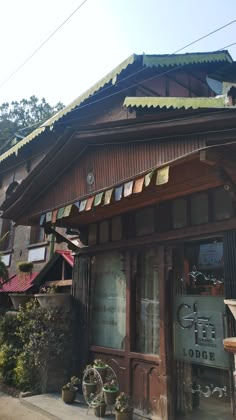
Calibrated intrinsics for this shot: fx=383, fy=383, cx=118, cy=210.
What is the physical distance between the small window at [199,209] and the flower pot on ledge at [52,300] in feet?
11.8

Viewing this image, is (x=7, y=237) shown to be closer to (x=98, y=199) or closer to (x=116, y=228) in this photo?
(x=116, y=228)

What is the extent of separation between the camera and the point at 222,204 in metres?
5.70

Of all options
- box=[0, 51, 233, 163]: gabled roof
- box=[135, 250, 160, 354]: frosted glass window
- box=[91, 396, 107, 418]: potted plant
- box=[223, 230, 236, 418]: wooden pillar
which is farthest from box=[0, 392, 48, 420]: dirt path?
box=[0, 51, 233, 163]: gabled roof

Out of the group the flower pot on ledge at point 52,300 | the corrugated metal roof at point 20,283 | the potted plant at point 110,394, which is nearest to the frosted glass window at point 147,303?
the potted plant at point 110,394

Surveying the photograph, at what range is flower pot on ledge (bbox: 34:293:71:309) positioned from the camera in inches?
316

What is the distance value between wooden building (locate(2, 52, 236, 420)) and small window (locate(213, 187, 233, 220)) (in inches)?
0.7

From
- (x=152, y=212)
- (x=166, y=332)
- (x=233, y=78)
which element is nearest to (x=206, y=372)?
(x=166, y=332)

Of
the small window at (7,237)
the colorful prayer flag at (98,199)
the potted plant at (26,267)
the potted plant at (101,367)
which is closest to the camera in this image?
the colorful prayer flag at (98,199)

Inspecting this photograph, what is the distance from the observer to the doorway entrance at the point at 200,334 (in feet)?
17.9

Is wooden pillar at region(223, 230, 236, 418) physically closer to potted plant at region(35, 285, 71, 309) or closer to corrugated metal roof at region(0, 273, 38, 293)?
potted plant at region(35, 285, 71, 309)

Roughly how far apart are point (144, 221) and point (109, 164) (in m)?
1.30

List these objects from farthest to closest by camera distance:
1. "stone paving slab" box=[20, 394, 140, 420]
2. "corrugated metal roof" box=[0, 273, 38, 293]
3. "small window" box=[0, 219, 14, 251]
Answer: "small window" box=[0, 219, 14, 251], "corrugated metal roof" box=[0, 273, 38, 293], "stone paving slab" box=[20, 394, 140, 420]

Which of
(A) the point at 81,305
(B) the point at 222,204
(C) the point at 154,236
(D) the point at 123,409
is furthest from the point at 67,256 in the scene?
(B) the point at 222,204

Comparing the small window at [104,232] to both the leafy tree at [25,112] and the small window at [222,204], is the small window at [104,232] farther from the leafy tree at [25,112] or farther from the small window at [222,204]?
the leafy tree at [25,112]
